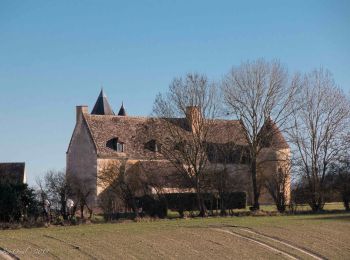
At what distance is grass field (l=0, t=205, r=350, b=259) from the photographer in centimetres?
2203

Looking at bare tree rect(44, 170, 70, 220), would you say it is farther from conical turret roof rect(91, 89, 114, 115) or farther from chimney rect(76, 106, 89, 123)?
conical turret roof rect(91, 89, 114, 115)

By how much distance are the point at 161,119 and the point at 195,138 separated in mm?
2852

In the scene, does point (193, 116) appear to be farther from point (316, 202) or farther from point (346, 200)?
point (346, 200)

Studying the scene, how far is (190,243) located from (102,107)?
54459 mm

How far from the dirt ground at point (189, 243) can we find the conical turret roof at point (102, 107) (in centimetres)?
4907

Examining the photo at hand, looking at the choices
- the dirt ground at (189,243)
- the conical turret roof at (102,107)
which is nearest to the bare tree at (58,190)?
the dirt ground at (189,243)

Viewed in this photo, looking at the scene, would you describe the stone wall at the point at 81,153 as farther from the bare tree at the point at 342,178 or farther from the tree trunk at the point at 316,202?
the bare tree at the point at 342,178

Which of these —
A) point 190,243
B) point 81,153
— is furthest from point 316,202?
point 190,243

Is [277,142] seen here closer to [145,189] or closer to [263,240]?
[145,189]

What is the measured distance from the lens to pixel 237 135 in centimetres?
5047

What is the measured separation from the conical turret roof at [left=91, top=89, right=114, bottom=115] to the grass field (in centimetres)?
4898

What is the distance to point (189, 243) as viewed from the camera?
24.4 m

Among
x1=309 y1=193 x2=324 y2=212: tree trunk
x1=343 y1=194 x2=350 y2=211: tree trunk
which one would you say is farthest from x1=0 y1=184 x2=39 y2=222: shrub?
x1=343 y1=194 x2=350 y2=211: tree trunk

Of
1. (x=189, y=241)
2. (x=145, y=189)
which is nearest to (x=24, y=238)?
(x=189, y=241)
